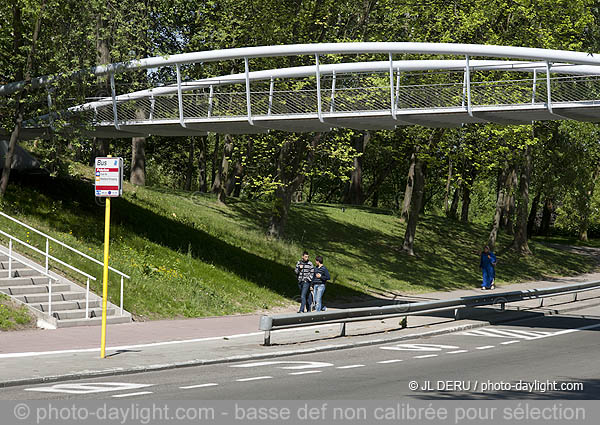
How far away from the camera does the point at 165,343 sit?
16703 mm

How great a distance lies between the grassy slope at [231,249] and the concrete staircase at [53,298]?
0.71 m

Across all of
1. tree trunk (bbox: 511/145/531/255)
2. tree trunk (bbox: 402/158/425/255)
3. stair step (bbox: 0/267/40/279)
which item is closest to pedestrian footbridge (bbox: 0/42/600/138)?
stair step (bbox: 0/267/40/279)

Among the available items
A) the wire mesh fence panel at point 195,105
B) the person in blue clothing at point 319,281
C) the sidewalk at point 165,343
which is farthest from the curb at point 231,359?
the wire mesh fence panel at point 195,105

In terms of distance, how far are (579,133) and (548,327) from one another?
26391mm

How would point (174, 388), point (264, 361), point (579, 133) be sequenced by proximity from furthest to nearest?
1. point (579, 133)
2. point (264, 361)
3. point (174, 388)

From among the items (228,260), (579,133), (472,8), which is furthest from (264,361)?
(579,133)

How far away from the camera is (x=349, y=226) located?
42219 mm

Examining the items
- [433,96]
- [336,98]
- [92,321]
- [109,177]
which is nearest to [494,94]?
[433,96]

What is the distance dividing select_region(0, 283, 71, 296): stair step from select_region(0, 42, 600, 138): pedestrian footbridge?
6.21 m

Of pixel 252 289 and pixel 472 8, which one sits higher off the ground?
pixel 472 8

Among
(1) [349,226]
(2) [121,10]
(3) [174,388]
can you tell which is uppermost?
(2) [121,10]

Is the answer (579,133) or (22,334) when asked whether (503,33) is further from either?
(22,334)

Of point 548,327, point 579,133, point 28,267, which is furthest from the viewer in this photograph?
point 579,133

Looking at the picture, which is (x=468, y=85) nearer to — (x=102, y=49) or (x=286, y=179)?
(x=102, y=49)
